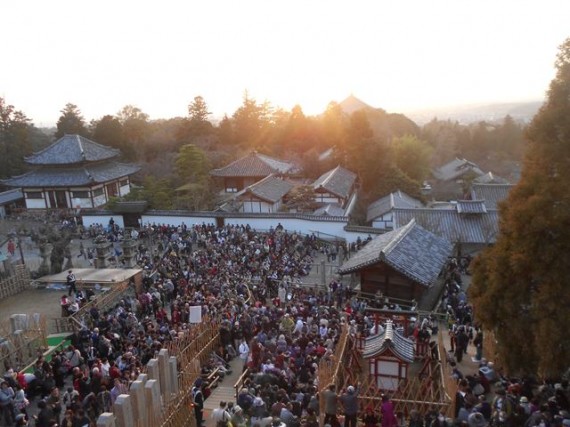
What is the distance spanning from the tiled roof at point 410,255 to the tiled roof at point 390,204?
9569mm

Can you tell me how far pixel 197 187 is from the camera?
3631 cm

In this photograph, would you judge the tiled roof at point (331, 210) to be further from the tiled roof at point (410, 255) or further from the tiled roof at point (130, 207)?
the tiled roof at point (130, 207)

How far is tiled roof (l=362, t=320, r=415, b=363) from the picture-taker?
1184 centimetres

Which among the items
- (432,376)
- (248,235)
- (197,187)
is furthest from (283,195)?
(432,376)

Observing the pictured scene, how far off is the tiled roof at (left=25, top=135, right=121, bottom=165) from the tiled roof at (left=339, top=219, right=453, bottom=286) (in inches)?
1010

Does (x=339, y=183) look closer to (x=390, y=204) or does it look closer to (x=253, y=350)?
(x=390, y=204)

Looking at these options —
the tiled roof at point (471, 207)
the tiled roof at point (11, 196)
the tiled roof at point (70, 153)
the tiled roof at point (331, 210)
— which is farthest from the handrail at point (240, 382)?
the tiled roof at point (11, 196)

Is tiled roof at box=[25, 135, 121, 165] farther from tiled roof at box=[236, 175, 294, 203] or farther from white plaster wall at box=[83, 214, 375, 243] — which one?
tiled roof at box=[236, 175, 294, 203]

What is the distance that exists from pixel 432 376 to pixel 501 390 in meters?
2.34

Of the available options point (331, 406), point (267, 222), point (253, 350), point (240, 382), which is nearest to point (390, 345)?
point (331, 406)

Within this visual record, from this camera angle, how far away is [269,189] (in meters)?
35.7

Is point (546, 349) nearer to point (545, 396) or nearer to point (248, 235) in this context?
point (545, 396)

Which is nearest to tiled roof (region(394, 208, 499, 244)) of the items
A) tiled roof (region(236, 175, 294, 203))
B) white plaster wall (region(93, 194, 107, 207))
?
tiled roof (region(236, 175, 294, 203))

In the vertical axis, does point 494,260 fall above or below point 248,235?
above
